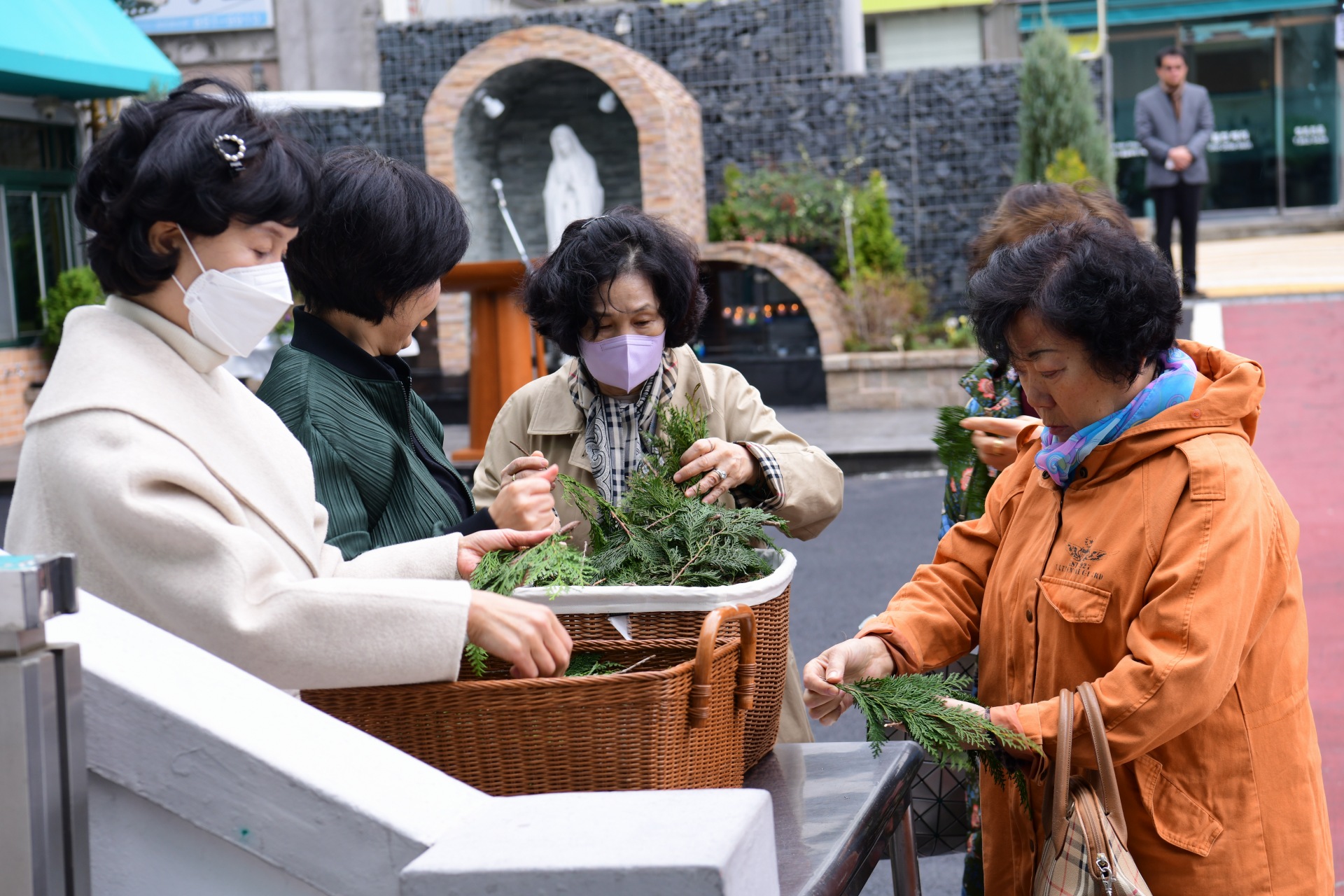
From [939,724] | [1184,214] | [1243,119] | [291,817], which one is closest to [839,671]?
[939,724]

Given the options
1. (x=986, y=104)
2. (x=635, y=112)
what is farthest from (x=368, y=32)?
(x=986, y=104)

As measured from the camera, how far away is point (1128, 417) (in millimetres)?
1991

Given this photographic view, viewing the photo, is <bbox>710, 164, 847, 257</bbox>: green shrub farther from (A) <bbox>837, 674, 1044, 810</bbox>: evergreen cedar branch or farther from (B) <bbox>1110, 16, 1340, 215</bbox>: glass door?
(A) <bbox>837, 674, 1044, 810</bbox>: evergreen cedar branch

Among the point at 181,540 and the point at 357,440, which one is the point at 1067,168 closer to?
the point at 357,440

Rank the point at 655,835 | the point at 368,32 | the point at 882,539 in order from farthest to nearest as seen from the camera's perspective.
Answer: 1. the point at 368,32
2. the point at 882,539
3. the point at 655,835

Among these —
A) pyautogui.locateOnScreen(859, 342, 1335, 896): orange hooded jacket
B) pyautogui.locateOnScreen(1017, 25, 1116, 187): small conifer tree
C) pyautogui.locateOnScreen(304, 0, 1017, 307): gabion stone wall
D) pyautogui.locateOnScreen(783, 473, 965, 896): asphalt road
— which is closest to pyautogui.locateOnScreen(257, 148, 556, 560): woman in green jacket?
pyautogui.locateOnScreen(859, 342, 1335, 896): orange hooded jacket

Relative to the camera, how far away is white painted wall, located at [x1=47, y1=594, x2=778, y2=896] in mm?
1274

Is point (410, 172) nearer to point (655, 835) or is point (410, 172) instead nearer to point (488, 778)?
point (488, 778)

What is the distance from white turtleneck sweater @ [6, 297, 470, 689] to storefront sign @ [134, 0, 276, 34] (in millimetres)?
16507

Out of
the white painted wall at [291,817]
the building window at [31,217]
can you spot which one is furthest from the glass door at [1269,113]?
the white painted wall at [291,817]

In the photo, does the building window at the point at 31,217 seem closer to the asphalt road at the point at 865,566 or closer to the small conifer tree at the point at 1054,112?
the asphalt road at the point at 865,566

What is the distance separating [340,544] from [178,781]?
2.47 ft

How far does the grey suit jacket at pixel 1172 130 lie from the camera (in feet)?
37.8

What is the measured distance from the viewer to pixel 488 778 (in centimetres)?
161
